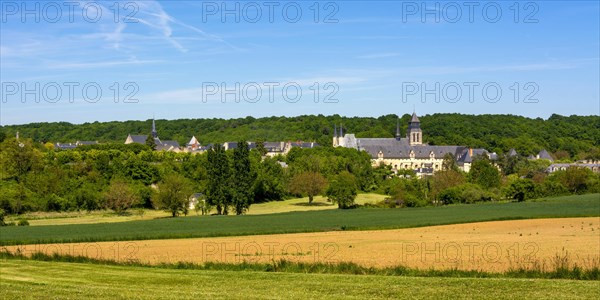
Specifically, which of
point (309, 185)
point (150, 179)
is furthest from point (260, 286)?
point (150, 179)

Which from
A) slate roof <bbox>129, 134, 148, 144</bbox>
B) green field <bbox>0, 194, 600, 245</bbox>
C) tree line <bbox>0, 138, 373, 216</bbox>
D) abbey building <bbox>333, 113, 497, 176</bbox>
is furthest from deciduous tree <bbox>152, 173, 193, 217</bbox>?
abbey building <bbox>333, 113, 497, 176</bbox>

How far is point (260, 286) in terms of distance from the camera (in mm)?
20406

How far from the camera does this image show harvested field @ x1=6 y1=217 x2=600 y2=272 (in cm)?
2906

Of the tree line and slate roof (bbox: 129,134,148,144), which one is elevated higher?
slate roof (bbox: 129,134,148,144)


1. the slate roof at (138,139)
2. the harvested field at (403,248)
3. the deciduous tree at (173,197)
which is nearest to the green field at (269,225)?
the harvested field at (403,248)

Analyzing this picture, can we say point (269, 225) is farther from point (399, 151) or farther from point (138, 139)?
point (399, 151)

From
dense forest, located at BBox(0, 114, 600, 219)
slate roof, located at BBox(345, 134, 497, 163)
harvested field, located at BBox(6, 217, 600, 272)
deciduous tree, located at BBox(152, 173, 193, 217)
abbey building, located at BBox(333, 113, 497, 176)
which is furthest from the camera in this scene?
slate roof, located at BBox(345, 134, 497, 163)

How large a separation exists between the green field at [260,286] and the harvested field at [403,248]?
→ 16.6 feet

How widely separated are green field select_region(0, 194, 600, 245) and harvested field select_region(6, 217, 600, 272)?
2.76m

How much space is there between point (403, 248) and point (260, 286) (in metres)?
16.2

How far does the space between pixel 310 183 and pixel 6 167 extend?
42.0m

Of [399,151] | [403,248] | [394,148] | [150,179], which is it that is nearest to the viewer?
[403,248]

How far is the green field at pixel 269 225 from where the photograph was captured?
1793 inches

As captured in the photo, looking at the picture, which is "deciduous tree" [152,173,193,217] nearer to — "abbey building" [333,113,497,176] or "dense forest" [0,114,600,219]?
"dense forest" [0,114,600,219]
